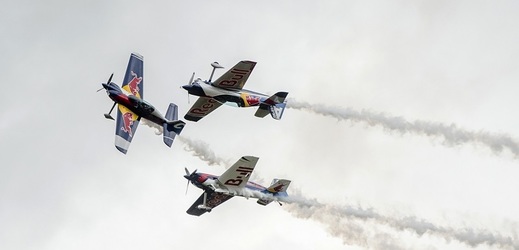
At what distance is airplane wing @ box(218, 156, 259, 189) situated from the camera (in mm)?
79688

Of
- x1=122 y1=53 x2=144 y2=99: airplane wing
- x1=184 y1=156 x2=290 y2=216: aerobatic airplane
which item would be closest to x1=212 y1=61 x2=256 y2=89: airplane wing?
x1=122 y1=53 x2=144 y2=99: airplane wing

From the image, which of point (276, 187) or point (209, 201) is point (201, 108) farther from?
point (276, 187)

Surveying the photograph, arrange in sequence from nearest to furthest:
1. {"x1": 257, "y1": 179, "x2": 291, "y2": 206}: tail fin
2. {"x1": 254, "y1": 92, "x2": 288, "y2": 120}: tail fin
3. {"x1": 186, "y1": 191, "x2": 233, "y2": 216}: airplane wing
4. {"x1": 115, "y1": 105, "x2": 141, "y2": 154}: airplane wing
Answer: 1. {"x1": 115, "y1": 105, "x2": 141, "y2": 154}: airplane wing
2. {"x1": 257, "y1": 179, "x2": 291, "y2": 206}: tail fin
3. {"x1": 186, "y1": 191, "x2": 233, "y2": 216}: airplane wing
4. {"x1": 254, "y1": 92, "x2": 288, "y2": 120}: tail fin

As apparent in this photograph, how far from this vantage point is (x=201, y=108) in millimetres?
85438

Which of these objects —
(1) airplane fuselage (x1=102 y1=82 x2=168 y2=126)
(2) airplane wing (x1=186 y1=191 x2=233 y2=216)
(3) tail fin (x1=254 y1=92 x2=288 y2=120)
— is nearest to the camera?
(1) airplane fuselage (x1=102 y1=82 x2=168 y2=126)

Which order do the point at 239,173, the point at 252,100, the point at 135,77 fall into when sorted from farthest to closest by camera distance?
the point at 135,77
the point at 252,100
the point at 239,173

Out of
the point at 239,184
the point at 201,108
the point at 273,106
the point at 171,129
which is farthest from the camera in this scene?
the point at 201,108

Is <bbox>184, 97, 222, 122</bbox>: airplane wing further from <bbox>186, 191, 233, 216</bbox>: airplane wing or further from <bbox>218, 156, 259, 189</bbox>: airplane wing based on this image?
<bbox>218, 156, 259, 189</bbox>: airplane wing

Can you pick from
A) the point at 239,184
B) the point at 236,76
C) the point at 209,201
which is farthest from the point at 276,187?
the point at 236,76

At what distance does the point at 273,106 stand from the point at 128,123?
33.7 feet

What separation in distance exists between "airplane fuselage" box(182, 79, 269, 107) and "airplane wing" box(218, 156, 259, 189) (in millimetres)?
5481

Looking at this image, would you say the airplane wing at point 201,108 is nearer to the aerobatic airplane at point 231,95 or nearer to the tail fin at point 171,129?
the aerobatic airplane at point 231,95

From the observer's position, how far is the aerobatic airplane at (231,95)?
270 ft

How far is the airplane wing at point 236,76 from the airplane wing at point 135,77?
5.74 m
